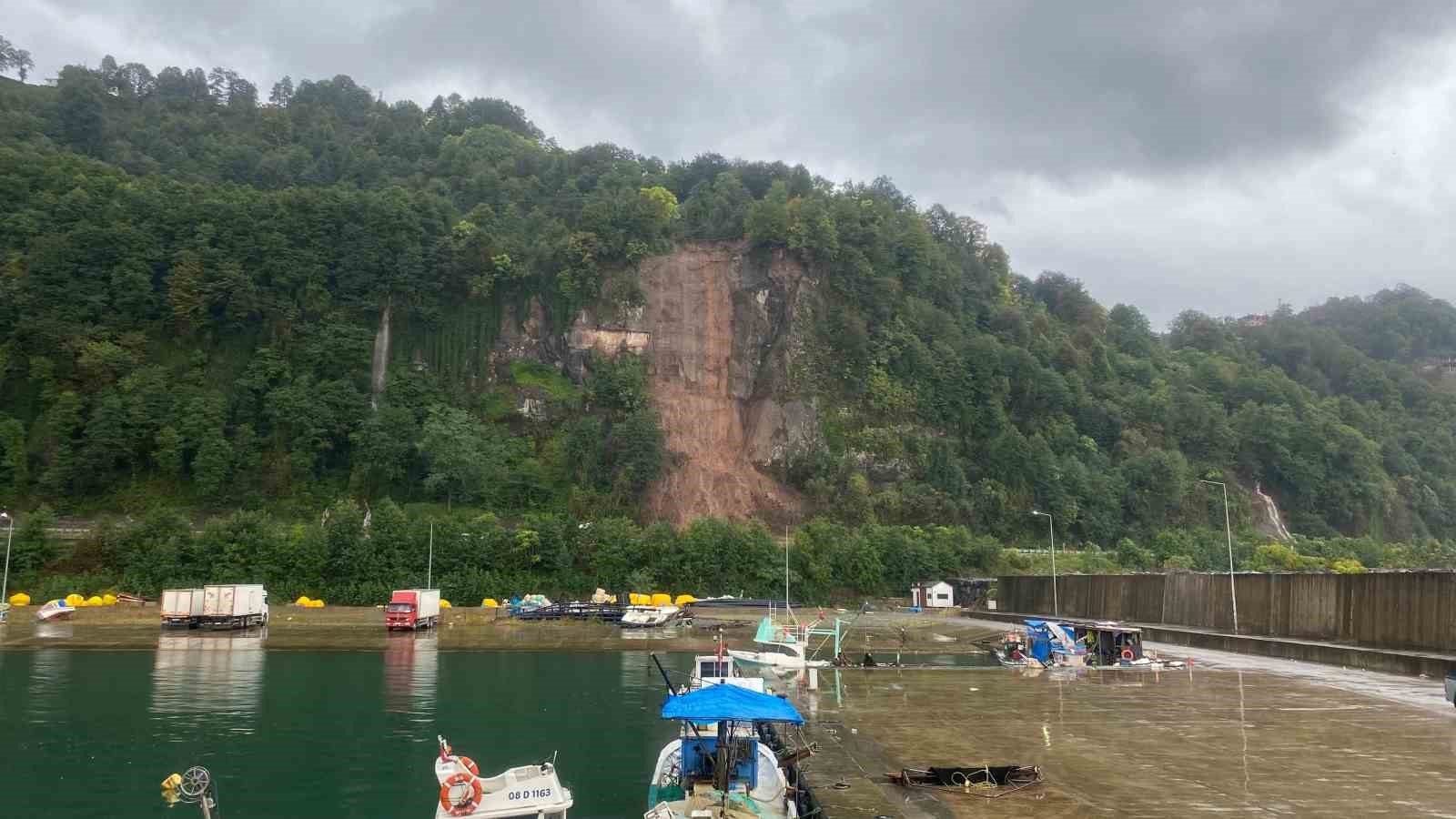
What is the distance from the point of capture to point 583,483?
3120 inches

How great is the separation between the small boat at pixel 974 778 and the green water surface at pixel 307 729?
17.2ft

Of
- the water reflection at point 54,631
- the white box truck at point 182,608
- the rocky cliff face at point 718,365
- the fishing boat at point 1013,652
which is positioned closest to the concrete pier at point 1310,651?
the fishing boat at point 1013,652

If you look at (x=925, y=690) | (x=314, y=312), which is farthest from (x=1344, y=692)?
(x=314, y=312)

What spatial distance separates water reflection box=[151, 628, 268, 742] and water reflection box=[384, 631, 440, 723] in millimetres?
4302

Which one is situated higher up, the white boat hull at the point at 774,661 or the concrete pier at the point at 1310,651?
the concrete pier at the point at 1310,651

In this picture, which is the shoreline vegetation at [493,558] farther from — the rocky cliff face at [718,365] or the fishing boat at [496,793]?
the fishing boat at [496,793]

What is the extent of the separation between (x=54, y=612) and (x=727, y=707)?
194ft

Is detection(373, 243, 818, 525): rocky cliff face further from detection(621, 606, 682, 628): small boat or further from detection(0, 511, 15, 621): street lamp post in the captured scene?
detection(0, 511, 15, 621): street lamp post

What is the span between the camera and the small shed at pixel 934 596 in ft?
236

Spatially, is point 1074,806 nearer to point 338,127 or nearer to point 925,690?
point 925,690

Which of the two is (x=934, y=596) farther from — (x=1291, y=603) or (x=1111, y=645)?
(x=1291, y=603)

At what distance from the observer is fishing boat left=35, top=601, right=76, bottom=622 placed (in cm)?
5609

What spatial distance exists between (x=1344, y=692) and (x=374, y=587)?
58.7m

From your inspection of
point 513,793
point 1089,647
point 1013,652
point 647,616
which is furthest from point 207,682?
point 1089,647
